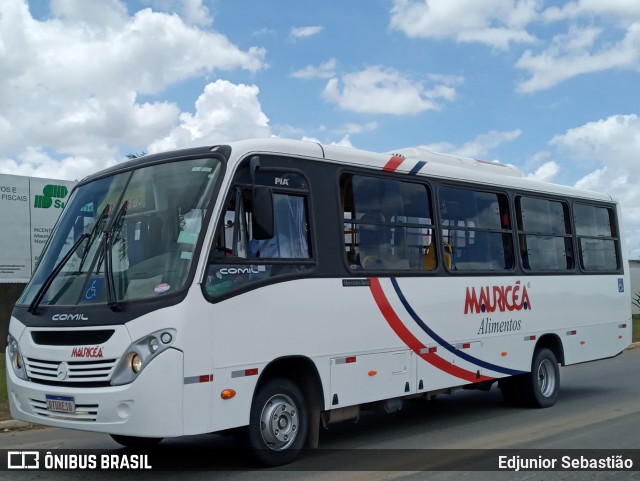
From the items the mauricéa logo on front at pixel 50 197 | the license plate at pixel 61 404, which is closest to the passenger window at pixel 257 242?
the license plate at pixel 61 404

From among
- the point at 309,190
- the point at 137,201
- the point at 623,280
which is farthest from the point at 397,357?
the point at 623,280

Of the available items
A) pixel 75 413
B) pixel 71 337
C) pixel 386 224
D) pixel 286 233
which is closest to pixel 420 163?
pixel 386 224

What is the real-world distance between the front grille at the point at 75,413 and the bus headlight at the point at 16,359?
361 millimetres

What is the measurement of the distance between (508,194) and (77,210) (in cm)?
614

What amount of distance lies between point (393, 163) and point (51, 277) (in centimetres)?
416

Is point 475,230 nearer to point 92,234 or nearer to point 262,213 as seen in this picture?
point 262,213

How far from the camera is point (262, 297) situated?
773cm

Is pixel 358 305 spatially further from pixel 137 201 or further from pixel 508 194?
pixel 508 194

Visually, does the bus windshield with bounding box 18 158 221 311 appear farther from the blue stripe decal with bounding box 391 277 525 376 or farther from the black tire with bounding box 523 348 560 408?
the black tire with bounding box 523 348 560 408

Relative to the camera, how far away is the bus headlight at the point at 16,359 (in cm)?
764

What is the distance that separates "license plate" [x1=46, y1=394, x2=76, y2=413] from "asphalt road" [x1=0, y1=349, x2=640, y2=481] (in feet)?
3.01

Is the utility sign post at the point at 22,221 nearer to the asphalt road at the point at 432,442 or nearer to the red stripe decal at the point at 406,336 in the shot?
the asphalt road at the point at 432,442

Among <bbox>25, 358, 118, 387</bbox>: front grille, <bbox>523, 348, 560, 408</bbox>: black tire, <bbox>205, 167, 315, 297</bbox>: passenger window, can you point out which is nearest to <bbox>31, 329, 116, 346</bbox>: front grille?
<bbox>25, 358, 118, 387</bbox>: front grille

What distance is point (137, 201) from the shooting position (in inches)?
308
